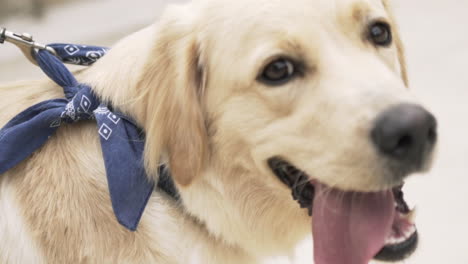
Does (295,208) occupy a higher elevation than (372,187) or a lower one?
lower

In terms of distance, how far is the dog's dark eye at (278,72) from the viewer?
1.21 meters

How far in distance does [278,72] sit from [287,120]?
4.3 inches

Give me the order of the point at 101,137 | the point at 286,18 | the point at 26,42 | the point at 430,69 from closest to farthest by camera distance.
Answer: the point at 286,18
the point at 101,137
the point at 26,42
the point at 430,69

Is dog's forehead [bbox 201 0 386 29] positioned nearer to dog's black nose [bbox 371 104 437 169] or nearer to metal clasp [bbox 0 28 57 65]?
dog's black nose [bbox 371 104 437 169]

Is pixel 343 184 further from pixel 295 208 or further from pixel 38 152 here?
pixel 38 152

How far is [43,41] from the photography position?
151 inches

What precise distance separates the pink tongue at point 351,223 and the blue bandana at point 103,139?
0.40 m

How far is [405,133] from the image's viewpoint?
3.48ft

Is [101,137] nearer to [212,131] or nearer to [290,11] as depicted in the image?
[212,131]

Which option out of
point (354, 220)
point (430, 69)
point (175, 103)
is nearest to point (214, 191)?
point (175, 103)

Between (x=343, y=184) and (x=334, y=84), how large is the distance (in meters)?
0.22

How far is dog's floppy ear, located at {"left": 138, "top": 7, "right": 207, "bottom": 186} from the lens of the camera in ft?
4.27

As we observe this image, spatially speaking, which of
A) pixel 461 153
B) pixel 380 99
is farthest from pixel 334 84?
pixel 461 153

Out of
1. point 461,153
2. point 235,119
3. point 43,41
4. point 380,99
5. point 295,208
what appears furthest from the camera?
point 43,41
